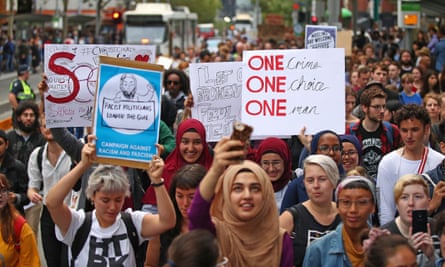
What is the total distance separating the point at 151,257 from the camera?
6.52m

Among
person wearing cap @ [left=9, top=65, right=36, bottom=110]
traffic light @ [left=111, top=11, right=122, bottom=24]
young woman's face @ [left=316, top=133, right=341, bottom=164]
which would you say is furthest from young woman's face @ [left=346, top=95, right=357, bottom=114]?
traffic light @ [left=111, top=11, right=122, bottom=24]

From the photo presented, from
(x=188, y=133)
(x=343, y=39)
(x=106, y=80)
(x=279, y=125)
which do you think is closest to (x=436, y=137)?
(x=279, y=125)

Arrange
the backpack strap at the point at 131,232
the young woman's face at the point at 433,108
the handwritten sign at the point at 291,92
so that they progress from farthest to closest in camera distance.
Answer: the young woman's face at the point at 433,108 < the handwritten sign at the point at 291,92 < the backpack strap at the point at 131,232

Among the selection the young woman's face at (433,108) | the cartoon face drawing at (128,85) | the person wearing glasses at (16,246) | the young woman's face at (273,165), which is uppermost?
the cartoon face drawing at (128,85)

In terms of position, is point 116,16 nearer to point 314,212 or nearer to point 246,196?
point 314,212

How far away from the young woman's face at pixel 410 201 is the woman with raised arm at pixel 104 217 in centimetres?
129

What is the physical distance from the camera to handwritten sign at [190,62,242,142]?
33.2 ft

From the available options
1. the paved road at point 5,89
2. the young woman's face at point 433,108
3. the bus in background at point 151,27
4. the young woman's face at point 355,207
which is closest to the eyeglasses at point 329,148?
the young woman's face at point 355,207

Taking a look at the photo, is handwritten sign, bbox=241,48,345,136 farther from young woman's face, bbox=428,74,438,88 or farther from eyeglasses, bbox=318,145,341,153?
young woman's face, bbox=428,74,438,88

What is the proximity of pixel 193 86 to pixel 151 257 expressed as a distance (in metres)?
4.08

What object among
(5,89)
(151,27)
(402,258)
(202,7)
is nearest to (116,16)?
(5,89)

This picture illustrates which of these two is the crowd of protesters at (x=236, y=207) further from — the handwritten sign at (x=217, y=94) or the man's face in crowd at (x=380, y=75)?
the man's face in crowd at (x=380, y=75)

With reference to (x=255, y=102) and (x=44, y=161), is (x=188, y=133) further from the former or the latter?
(x=44, y=161)

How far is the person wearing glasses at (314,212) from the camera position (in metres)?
6.46
